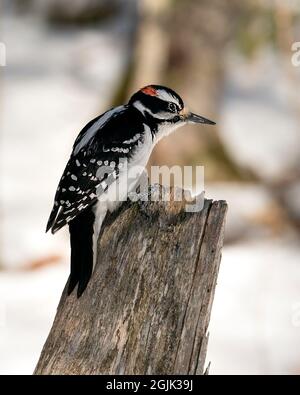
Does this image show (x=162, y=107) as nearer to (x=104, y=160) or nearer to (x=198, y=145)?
(x=104, y=160)

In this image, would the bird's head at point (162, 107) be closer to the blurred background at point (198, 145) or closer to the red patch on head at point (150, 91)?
the red patch on head at point (150, 91)

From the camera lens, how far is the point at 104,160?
3.62 meters

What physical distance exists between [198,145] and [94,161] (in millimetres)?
6012

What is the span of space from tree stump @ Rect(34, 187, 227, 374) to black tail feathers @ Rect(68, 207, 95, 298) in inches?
1.2

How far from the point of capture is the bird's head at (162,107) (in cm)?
375

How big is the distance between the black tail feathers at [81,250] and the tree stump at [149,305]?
30 millimetres

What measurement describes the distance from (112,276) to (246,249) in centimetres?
540

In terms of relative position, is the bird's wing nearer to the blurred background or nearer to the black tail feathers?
the black tail feathers

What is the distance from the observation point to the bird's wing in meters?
3.37

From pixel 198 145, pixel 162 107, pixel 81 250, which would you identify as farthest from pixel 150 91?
pixel 198 145

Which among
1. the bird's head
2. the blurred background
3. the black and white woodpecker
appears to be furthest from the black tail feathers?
the blurred background
